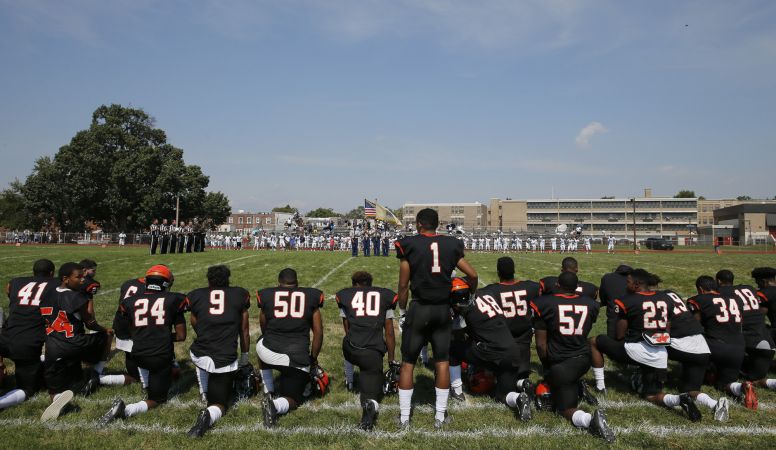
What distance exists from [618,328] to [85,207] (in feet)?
184

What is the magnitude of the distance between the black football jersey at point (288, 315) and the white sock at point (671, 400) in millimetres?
3832

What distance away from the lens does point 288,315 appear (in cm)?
536

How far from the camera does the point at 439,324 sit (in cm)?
480

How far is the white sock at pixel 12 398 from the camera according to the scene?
4992 mm

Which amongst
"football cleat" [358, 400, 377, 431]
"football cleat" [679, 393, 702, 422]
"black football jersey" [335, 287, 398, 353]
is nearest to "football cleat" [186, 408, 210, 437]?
"football cleat" [358, 400, 377, 431]

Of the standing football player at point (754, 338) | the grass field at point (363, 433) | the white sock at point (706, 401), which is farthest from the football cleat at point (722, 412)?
the standing football player at point (754, 338)

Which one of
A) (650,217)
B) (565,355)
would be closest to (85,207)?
(565,355)

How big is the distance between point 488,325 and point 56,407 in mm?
4504

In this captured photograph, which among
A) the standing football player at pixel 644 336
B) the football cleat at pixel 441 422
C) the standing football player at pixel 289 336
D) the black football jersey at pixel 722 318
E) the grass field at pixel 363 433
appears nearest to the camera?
the grass field at pixel 363 433

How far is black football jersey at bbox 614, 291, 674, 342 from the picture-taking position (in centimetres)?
554

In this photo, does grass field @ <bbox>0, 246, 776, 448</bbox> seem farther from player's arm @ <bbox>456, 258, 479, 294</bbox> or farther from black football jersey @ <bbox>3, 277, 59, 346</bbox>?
player's arm @ <bbox>456, 258, 479, 294</bbox>

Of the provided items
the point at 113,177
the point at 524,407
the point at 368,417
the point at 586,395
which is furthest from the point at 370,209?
the point at 368,417

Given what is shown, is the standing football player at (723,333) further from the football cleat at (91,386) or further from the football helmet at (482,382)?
the football cleat at (91,386)

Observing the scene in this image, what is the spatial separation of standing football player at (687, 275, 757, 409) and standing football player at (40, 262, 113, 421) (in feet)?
23.8
